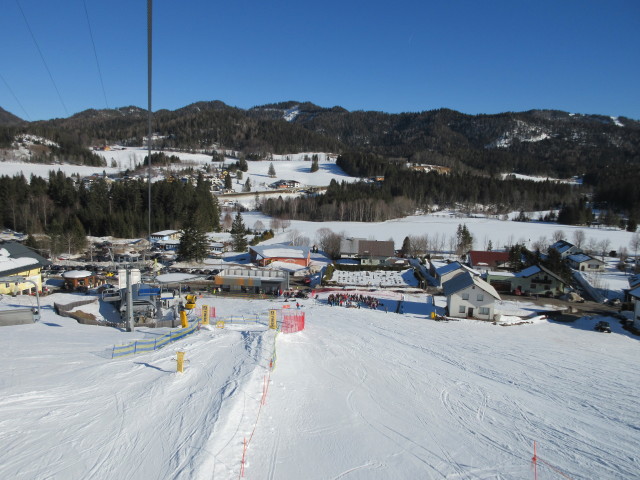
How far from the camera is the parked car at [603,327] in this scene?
19.6m

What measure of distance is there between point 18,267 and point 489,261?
4057 cm

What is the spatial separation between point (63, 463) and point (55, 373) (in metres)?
3.82

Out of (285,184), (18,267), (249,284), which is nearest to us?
(18,267)

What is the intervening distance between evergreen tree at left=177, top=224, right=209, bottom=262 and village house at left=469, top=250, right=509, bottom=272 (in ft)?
95.0

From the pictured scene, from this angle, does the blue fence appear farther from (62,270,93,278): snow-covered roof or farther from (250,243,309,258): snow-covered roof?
(250,243,309,258): snow-covered roof

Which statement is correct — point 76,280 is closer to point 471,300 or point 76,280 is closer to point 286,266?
point 286,266

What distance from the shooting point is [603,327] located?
19750 millimetres

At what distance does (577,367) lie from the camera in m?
13.5

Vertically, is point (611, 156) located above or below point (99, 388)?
above

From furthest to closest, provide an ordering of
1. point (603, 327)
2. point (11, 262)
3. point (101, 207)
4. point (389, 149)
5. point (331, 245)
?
point (389, 149) → point (101, 207) → point (331, 245) → point (11, 262) → point (603, 327)

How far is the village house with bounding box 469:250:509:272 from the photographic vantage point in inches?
1547

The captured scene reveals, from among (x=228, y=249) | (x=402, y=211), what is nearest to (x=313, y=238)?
(x=228, y=249)

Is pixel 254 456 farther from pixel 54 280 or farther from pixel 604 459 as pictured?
pixel 54 280

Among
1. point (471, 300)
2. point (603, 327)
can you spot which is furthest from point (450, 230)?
point (603, 327)
